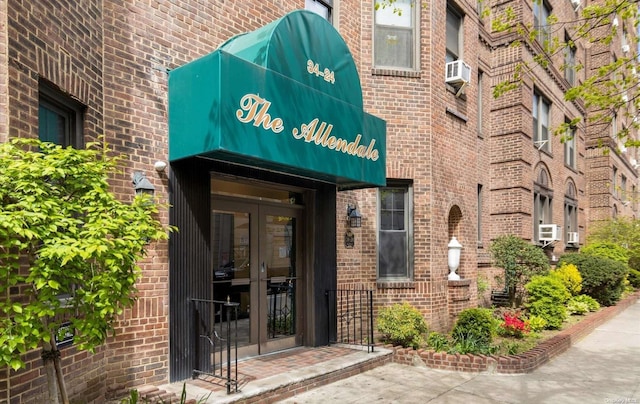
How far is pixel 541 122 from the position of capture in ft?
50.9

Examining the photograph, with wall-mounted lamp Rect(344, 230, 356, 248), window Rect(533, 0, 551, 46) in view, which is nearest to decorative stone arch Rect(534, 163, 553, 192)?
window Rect(533, 0, 551, 46)

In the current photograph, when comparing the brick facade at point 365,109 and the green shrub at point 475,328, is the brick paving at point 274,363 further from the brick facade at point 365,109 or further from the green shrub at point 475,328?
the green shrub at point 475,328

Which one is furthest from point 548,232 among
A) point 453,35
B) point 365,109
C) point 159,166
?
point 159,166

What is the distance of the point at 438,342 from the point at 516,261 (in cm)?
539

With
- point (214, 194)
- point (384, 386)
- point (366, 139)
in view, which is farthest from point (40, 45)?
point (384, 386)

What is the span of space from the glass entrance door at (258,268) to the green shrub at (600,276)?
32.7 ft

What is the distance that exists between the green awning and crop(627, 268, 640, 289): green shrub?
17.4m

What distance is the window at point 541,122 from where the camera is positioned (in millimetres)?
15125

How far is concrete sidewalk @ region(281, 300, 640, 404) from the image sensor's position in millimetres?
5781

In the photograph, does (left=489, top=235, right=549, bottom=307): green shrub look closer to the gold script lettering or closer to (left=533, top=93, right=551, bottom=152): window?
(left=533, top=93, right=551, bottom=152): window

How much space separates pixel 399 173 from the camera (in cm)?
879

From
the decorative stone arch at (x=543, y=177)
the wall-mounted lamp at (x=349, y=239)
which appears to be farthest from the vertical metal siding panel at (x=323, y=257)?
the decorative stone arch at (x=543, y=177)

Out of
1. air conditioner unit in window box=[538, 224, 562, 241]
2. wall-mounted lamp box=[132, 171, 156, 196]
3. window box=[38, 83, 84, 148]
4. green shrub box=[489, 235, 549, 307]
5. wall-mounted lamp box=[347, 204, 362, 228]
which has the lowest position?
green shrub box=[489, 235, 549, 307]

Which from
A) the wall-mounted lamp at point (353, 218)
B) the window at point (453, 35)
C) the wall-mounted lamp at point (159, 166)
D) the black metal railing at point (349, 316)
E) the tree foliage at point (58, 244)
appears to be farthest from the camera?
the window at point (453, 35)
